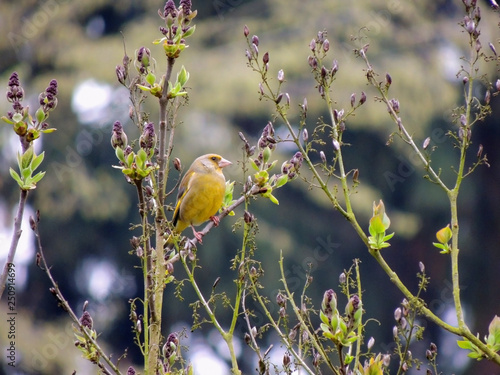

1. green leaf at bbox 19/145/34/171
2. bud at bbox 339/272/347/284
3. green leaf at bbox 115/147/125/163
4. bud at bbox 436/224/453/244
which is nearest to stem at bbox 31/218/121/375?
green leaf at bbox 19/145/34/171

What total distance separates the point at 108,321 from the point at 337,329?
1226 cm

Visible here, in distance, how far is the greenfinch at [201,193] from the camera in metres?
4.07

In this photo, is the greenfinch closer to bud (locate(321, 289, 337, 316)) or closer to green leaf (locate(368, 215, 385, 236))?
green leaf (locate(368, 215, 385, 236))

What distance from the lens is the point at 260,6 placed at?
14.5 meters

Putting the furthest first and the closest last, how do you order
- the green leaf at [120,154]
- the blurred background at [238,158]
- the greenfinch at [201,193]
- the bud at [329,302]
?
the blurred background at [238,158], the greenfinch at [201,193], the green leaf at [120,154], the bud at [329,302]

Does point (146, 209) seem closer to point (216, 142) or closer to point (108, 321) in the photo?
point (216, 142)

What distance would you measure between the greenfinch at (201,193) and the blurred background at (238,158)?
717 centimetres

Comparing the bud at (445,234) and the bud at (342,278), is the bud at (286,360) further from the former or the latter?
the bud at (445,234)

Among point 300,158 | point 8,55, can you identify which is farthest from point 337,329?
point 8,55

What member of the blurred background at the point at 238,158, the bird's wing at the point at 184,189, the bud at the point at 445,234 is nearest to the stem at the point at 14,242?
the bud at the point at 445,234

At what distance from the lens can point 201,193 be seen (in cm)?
412

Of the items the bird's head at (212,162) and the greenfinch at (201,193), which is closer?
the greenfinch at (201,193)

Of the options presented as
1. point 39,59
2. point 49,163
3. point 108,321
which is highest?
point 39,59

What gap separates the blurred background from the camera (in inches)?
486
